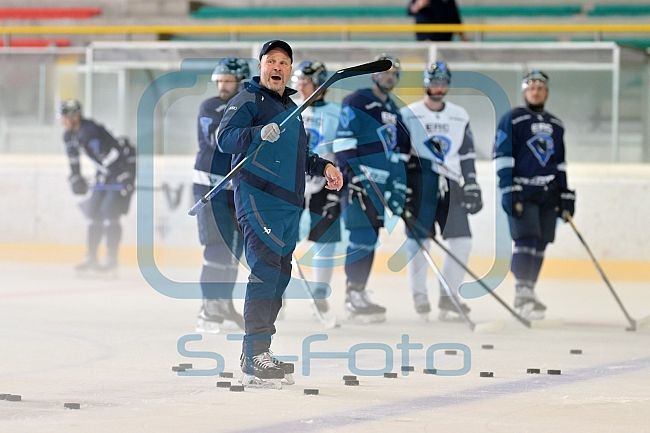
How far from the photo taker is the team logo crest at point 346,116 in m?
6.60

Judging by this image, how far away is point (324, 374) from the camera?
445cm

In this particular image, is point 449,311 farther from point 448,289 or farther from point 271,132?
point 271,132

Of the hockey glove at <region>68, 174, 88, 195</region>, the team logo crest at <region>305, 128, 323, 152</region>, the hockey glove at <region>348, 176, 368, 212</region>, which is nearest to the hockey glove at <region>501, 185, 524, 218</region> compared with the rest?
the hockey glove at <region>348, 176, 368, 212</region>

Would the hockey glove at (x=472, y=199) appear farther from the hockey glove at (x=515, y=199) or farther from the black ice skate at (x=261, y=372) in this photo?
the black ice skate at (x=261, y=372)

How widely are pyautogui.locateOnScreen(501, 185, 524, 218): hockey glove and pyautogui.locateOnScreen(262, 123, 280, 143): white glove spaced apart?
3.20m

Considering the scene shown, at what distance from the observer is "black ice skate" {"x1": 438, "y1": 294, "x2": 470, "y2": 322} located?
21.8 ft

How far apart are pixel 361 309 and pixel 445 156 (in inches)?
45.4

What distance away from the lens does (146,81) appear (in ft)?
34.9

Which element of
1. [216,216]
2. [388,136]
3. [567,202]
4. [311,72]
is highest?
[311,72]

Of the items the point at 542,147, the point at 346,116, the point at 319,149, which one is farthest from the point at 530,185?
the point at 319,149

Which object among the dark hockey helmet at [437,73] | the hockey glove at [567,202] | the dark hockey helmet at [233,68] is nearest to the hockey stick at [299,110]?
the dark hockey helmet at [233,68]

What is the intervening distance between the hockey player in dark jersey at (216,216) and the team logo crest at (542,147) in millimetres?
2051

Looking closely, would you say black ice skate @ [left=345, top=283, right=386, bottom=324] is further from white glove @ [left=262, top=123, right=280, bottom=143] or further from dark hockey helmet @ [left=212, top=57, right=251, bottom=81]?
white glove @ [left=262, top=123, right=280, bottom=143]

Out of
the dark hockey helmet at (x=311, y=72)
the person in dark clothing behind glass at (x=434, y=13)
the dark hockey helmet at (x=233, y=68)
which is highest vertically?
the person in dark clothing behind glass at (x=434, y=13)
